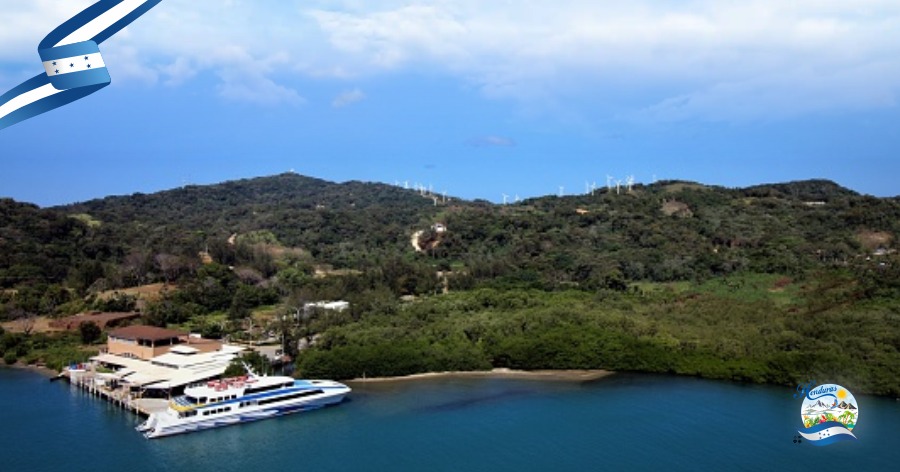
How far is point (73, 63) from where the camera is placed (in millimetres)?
2693

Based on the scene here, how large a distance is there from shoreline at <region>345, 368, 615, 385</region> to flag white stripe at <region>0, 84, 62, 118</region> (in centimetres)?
3507

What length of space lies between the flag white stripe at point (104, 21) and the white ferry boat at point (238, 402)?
29.3m

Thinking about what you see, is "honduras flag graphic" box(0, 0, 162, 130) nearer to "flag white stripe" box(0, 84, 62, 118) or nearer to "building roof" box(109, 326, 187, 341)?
"flag white stripe" box(0, 84, 62, 118)

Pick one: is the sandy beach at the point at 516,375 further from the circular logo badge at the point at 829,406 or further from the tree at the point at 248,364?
the circular logo badge at the point at 829,406

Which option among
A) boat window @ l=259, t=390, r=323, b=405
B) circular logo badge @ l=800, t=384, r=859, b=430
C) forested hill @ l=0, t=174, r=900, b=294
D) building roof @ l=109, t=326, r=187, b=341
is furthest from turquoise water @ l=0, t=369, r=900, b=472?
forested hill @ l=0, t=174, r=900, b=294

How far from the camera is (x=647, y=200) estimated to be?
3246 inches

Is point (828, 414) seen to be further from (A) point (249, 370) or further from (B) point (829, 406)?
(A) point (249, 370)

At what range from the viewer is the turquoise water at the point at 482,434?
25.6 metres

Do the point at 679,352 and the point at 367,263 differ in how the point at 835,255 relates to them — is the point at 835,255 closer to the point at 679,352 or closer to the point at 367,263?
the point at 679,352

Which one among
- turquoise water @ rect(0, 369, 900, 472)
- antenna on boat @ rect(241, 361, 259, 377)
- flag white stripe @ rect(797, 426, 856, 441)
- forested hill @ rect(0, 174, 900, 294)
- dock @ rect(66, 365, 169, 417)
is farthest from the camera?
forested hill @ rect(0, 174, 900, 294)

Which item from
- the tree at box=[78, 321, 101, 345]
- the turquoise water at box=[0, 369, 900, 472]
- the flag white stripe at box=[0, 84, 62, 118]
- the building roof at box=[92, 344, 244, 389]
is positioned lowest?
the turquoise water at box=[0, 369, 900, 472]

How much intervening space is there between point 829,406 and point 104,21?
2502 centimetres

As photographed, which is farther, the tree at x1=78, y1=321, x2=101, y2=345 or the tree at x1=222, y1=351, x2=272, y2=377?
the tree at x1=78, y1=321, x2=101, y2=345

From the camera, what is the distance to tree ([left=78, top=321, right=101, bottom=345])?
44.9 m
